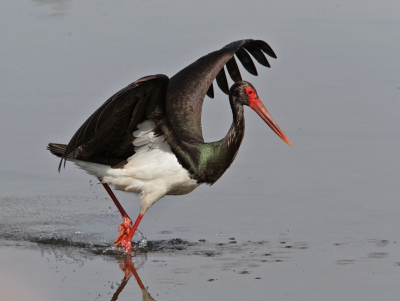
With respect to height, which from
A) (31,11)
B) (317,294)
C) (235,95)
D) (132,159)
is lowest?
(317,294)

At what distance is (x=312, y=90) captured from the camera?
1132 cm

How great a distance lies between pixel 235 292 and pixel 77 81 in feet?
18.3

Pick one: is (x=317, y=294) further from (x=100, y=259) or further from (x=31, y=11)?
(x=31, y=11)

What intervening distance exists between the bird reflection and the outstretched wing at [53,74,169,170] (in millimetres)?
910

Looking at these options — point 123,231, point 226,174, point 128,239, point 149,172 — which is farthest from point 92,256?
point 226,174

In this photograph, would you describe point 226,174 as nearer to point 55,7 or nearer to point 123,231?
point 123,231

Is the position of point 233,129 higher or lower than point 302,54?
lower

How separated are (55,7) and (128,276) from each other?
902 centimetres

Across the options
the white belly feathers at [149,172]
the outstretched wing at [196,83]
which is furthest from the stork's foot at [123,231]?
the outstretched wing at [196,83]

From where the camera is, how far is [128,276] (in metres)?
7.01

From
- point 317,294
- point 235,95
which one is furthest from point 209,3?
point 317,294

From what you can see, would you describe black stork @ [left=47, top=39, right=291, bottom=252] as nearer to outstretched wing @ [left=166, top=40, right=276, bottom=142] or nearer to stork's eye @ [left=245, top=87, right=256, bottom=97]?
stork's eye @ [left=245, top=87, right=256, bottom=97]

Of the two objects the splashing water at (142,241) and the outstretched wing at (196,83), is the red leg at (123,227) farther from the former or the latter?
the outstretched wing at (196,83)

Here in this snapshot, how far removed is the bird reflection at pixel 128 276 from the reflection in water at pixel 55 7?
310 inches
